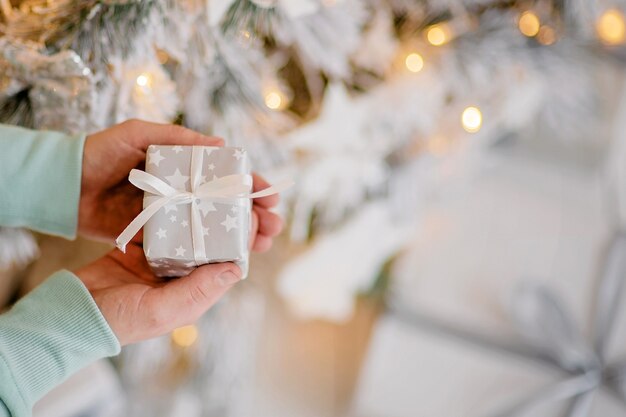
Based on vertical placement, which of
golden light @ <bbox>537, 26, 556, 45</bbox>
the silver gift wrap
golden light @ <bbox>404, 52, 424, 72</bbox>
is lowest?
the silver gift wrap

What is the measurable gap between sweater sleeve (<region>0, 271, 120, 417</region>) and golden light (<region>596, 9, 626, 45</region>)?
1.00 m

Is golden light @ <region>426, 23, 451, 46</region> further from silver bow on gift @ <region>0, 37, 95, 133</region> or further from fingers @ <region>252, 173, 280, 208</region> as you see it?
silver bow on gift @ <region>0, 37, 95, 133</region>

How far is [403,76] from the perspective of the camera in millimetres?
974

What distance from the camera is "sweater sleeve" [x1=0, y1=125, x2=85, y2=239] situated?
0.63 meters

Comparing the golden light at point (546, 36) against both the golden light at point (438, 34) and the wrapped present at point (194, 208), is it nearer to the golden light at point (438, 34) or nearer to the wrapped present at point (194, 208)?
the golden light at point (438, 34)

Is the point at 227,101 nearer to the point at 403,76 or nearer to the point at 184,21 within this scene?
the point at 184,21

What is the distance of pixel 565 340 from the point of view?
1.07m

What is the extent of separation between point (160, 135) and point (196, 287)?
0.58 feet

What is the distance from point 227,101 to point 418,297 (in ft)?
1.95

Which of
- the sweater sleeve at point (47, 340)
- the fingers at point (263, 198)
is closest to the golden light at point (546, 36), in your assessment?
the fingers at point (263, 198)

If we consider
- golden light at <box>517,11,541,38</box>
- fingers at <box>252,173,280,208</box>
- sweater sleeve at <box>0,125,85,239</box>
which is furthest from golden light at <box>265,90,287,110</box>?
golden light at <box>517,11,541,38</box>

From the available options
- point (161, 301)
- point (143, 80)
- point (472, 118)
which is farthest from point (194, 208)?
point (472, 118)

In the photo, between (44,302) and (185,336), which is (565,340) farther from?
(44,302)

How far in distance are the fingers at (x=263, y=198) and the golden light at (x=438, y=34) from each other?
455mm
